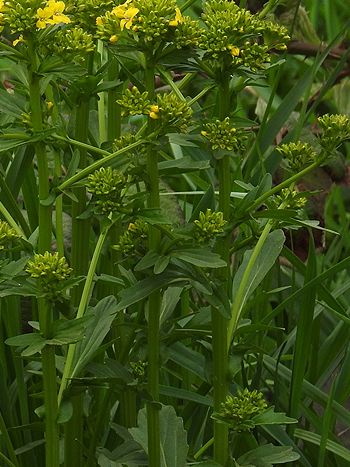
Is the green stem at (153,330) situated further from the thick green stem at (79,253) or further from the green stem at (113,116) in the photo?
the green stem at (113,116)

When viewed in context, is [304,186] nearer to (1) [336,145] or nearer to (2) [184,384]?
(2) [184,384]

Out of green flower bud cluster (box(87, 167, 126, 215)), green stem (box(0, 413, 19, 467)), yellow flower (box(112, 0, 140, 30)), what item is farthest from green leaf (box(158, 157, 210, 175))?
green stem (box(0, 413, 19, 467))

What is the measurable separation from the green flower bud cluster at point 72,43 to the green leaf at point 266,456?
1.92ft

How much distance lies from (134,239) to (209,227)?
0.13 meters

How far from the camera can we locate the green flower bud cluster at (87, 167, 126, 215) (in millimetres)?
1287

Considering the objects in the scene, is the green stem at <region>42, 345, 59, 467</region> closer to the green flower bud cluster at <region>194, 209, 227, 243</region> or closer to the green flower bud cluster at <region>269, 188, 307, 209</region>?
the green flower bud cluster at <region>194, 209, 227, 243</region>

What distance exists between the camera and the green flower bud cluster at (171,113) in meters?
1.27

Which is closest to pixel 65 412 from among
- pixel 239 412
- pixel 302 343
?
pixel 239 412

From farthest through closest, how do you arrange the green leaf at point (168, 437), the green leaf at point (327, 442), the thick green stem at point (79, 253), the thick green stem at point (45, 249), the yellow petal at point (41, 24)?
the green leaf at point (327, 442), the thick green stem at point (79, 253), the green leaf at point (168, 437), the thick green stem at point (45, 249), the yellow petal at point (41, 24)

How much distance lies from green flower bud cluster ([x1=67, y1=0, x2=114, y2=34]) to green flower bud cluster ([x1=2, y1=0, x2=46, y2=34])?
0.34 feet

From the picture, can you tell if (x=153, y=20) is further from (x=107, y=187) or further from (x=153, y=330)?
(x=153, y=330)

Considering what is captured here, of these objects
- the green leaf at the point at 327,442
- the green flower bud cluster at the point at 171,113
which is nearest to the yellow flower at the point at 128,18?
the green flower bud cluster at the point at 171,113

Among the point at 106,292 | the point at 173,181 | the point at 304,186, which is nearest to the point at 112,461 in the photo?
the point at 106,292

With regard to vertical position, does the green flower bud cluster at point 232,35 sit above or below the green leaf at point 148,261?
above
